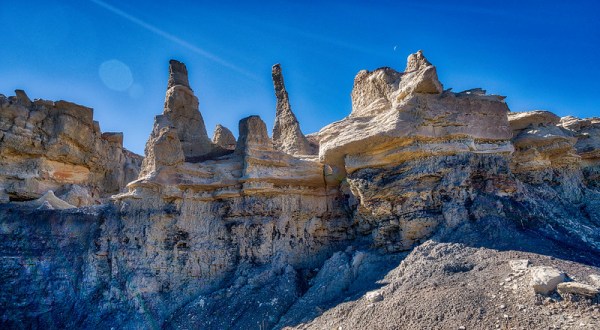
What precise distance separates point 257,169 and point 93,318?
26.7 ft

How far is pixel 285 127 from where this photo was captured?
73.4ft

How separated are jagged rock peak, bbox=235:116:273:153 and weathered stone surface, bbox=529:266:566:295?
11.5 meters

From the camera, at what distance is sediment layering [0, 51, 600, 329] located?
1191 centimetres

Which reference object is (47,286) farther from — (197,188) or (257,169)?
(257,169)

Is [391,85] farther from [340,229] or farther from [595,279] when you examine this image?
[595,279]

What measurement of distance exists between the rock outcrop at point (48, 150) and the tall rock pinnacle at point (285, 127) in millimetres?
10576

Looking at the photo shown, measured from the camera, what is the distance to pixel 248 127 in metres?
18.5

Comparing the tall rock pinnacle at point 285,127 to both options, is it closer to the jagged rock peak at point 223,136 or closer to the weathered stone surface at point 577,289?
the jagged rock peak at point 223,136

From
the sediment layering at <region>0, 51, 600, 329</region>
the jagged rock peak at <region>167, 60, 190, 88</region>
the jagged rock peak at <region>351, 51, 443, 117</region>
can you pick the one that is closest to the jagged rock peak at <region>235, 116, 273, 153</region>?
the sediment layering at <region>0, 51, 600, 329</region>

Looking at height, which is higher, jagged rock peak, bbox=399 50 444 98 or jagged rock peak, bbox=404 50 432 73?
jagged rock peak, bbox=404 50 432 73

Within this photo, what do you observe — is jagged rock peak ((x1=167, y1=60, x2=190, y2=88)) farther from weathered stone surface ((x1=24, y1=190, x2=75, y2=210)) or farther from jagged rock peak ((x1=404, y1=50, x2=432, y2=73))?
jagged rock peak ((x1=404, y1=50, x2=432, y2=73))

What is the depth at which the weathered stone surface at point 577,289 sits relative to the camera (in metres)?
9.26

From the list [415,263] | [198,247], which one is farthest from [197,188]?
[415,263]

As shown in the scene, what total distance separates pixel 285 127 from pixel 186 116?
5.11 meters
